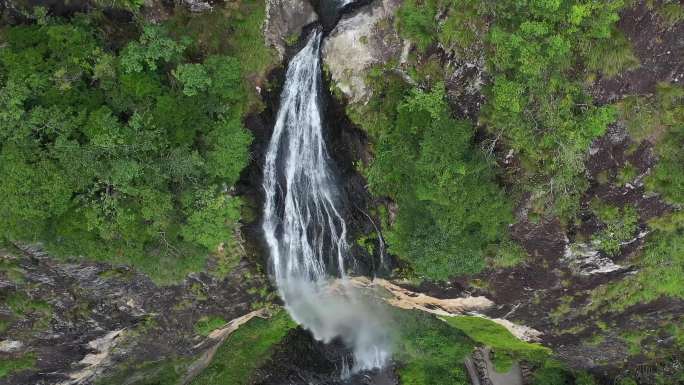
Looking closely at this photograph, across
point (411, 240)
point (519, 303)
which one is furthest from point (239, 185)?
point (519, 303)

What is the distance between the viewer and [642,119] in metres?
12.0

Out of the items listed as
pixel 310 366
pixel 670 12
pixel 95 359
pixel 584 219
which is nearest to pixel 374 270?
pixel 310 366

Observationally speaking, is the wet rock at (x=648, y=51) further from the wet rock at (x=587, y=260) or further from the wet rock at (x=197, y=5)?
the wet rock at (x=197, y=5)

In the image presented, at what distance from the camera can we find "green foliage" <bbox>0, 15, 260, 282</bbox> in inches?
476

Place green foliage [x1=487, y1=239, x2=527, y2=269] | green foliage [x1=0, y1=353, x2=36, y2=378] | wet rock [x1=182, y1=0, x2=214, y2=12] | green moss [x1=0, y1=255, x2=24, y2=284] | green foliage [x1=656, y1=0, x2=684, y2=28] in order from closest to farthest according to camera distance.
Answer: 1. green foliage [x1=656, y1=0, x2=684, y2=28]
2. green moss [x1=0, y1=255, x2=24, y2=284]
3. wet rock [x1=182, y1=0, x2=214, y2=12]
4. green foliage [x1=487, y1=239, x2=527, y2=269]
5. green foliage [x1=0, y1=353, x2=36, y2=378]

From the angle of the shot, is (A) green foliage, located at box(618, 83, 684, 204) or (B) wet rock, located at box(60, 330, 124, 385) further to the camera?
(B) wet rock, located at box(60, 330, 124, 385)

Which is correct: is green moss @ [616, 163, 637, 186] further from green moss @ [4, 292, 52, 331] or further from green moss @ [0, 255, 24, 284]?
green moss @ [4, 292, 52, 331]

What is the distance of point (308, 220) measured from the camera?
716 inches

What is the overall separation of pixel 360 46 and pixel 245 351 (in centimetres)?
1621

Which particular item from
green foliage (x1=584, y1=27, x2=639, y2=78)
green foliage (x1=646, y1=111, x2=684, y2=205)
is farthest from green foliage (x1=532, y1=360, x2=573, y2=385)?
green foliage (x1=584, y1=27, x2=639, y2=78)

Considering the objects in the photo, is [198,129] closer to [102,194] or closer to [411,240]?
[102,194]

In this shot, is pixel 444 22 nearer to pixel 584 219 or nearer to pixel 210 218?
pixel 584 219

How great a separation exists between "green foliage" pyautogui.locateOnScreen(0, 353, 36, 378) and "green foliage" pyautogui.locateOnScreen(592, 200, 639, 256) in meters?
22.2

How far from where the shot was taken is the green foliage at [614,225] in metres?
13.7
